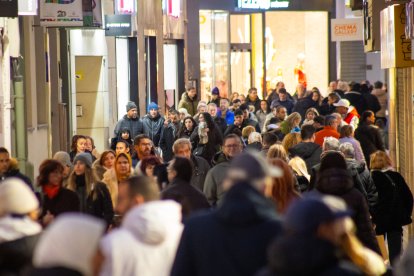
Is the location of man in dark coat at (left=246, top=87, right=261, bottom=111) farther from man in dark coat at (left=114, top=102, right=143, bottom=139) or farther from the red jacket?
the red jacket

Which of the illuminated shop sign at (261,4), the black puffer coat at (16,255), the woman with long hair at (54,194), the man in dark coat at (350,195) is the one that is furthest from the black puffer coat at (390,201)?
the illuminated shop sign at (261,4)

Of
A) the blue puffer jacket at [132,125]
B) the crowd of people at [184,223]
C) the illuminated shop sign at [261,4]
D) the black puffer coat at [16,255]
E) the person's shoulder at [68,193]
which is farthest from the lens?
the illuminated shop sign at [261,4]

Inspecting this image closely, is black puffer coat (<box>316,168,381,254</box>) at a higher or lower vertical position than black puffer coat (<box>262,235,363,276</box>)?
lower

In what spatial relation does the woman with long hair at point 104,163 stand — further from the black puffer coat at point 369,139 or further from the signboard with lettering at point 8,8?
the black puffer coat at point 369,139

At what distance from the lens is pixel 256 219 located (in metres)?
7.56

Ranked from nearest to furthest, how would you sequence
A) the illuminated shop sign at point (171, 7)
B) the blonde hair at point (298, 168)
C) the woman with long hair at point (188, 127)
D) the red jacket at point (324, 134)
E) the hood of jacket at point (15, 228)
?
the hood of jacket at point (15, 228), the blonde hair at point (298, 168), the red jacket at point (324, 134), the woman with long hair at point (188, 127), the illuminated shop sign at point (171, 7)

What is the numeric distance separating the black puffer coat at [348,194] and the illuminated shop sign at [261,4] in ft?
115

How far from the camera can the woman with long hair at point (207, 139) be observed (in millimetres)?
22031

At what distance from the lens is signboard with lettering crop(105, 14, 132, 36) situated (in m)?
31.0

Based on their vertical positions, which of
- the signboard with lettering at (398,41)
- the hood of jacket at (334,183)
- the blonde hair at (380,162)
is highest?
the signboard with lettering at (398,41)

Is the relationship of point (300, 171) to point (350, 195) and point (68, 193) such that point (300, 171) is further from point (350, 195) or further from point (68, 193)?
point (350, 195)

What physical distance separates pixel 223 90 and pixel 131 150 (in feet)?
90.5

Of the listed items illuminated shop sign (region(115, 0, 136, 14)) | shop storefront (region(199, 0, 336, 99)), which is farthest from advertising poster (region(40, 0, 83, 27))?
shop storefront (region(199, 0, 336, 99))

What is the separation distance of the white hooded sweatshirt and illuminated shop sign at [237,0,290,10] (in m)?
38.6
